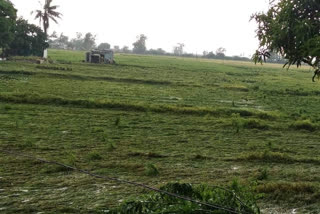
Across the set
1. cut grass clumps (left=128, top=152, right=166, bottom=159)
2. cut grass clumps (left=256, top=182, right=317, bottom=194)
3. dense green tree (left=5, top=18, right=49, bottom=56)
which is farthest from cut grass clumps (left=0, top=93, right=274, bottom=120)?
dense green tree (left=5, top=18, right=49, bottom=56)

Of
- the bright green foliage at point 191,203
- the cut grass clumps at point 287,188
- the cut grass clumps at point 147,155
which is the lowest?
the cut grass clumps at point 147,155

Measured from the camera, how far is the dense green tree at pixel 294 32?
296 inches

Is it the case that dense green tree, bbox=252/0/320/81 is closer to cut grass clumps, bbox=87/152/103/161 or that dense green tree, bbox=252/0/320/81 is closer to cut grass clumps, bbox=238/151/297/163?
cut grass clumps, bbox=238/151/297/163

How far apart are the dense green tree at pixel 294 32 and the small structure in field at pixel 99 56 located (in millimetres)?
46993

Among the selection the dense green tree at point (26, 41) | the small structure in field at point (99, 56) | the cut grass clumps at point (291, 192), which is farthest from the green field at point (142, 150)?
the small structure in field at point (99, 56)

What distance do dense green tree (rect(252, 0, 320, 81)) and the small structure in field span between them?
1850 inches

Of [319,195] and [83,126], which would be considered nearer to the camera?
[319,195]

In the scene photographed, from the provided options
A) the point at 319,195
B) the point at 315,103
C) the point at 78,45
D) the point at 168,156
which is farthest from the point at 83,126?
the point at 78,45

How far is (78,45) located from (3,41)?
120 m

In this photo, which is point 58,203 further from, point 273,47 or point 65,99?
point 65,99

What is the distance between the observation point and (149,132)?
12.7m

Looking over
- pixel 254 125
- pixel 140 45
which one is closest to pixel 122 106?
pixel 254 125

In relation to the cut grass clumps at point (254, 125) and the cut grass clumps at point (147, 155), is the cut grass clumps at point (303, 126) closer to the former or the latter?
the cut grass clumps at point (254, 125)

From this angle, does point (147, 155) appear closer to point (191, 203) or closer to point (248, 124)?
point (191, 203)
